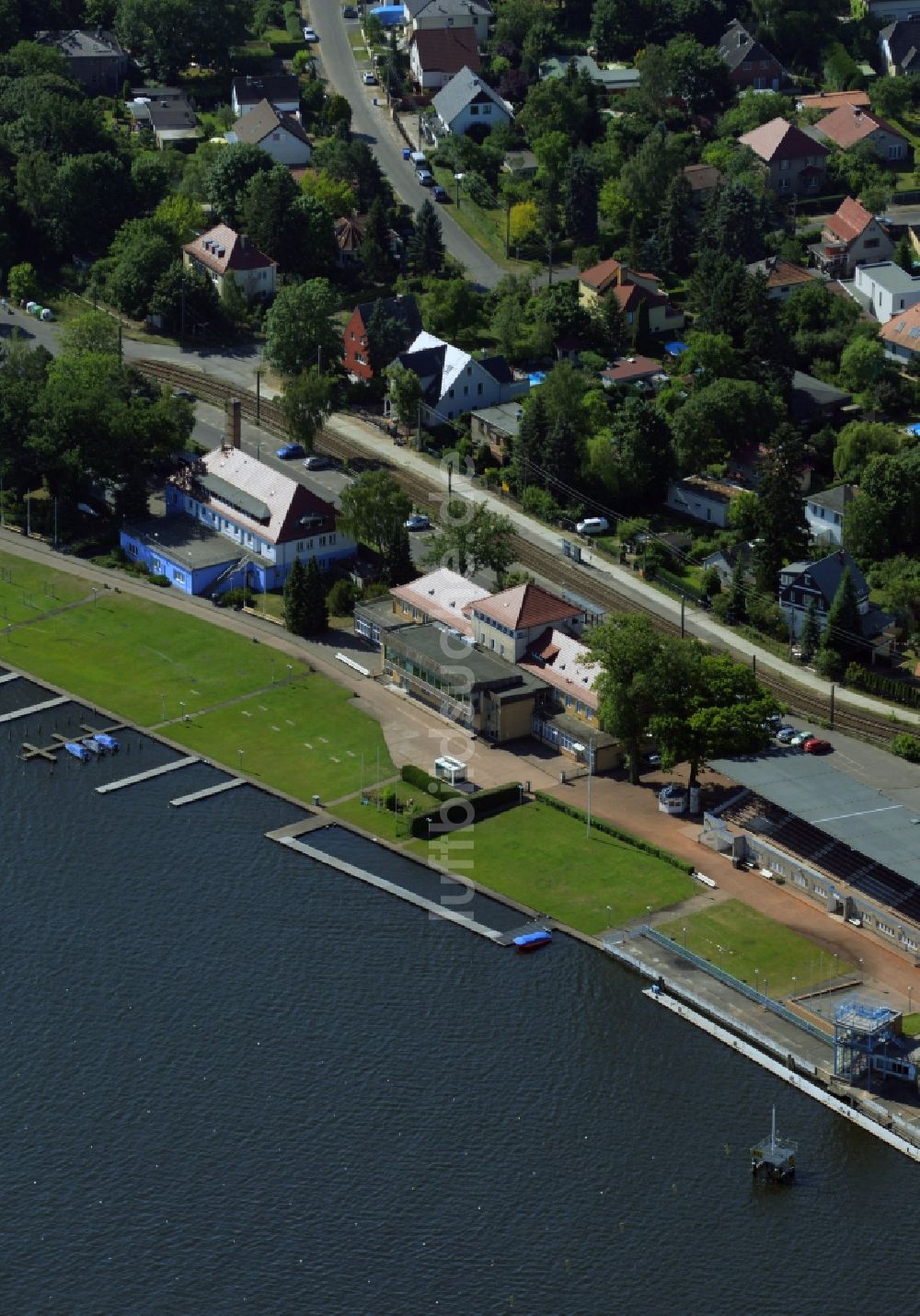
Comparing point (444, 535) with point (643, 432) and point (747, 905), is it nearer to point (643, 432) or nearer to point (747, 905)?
point (643, 432)

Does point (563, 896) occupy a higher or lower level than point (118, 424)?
lower

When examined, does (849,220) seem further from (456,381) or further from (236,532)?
(236,532)

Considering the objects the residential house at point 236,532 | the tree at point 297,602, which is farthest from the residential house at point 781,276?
the tree at point 297,602

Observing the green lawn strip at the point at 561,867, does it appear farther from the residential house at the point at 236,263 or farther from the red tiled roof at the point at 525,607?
the residential house at the point at 236,263

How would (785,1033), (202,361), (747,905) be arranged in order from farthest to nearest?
1. (202,361)
2. (747,905)
3. (785,1033)

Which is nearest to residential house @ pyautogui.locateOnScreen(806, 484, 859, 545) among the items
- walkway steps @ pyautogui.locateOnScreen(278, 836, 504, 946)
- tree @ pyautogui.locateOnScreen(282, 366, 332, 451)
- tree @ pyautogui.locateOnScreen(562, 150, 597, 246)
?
tree @ pyautogui.locateOnScreen(282, 366, 332, 451)

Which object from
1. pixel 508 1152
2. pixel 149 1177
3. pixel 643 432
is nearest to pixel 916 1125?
pixel 508 1152

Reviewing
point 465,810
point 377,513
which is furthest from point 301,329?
point 465,810
